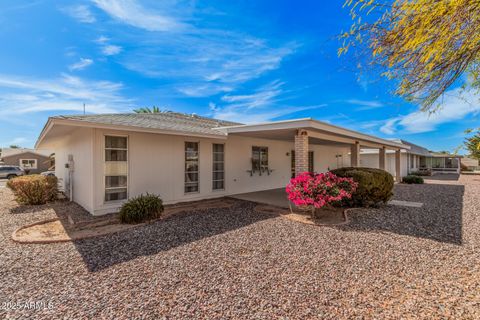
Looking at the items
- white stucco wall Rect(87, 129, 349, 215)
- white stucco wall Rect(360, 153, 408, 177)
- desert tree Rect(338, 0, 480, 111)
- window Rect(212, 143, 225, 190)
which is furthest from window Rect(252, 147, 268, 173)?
white stucco wall Rect(360, 153, 408, 177)

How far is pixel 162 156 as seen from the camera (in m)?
7.90

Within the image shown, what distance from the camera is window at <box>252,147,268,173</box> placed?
11328 millimetres

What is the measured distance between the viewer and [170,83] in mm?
14492

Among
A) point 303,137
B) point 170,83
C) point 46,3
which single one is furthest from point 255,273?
point 170,83

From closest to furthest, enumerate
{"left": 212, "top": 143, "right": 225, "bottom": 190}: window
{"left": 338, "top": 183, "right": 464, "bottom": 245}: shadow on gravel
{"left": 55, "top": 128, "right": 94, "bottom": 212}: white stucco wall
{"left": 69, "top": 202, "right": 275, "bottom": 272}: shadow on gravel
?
{"left": 69, "top": 202, "right": 275, "bottom": 272}: shadow on gravel
{"left": 338, "top": 183, "right": 464, "bottom": 245}: shadow on gravel
{"left": 55, "top": 128, "right": 94, "bottom": 212}: white stucco wall
{"left": 212, "top": 143, "right": 225, "bottom": 190}: window

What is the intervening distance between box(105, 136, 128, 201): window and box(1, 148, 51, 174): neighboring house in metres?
31.0

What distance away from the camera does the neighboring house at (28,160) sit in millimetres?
29281

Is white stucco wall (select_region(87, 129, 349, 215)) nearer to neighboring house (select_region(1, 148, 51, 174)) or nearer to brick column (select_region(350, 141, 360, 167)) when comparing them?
brick column (select_region(350, 141, 360, 167))

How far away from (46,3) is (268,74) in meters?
10.1

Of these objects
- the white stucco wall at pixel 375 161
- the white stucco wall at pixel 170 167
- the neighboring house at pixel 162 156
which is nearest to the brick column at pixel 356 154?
the neighboring house at pixel 162 156

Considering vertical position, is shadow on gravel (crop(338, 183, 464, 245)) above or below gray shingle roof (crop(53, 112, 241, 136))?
below

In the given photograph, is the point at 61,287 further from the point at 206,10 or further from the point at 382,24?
the point at 206,10

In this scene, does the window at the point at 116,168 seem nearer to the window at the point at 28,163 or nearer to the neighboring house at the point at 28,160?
the neighboring house at the point at 28,160

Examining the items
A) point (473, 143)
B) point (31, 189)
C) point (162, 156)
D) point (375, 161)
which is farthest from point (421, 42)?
point (375, 161)
